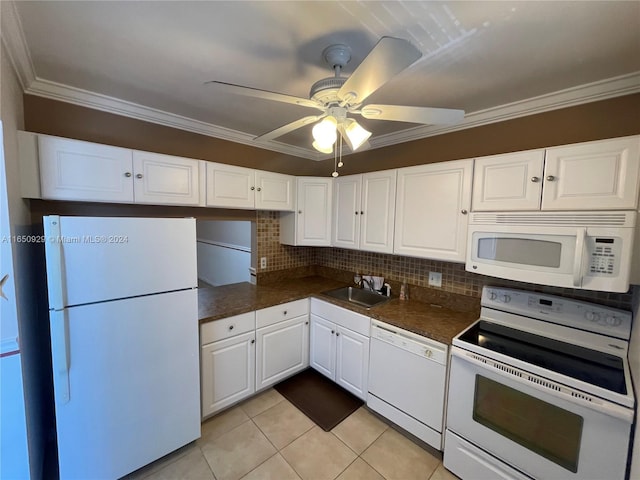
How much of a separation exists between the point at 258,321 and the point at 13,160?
174 centimetres

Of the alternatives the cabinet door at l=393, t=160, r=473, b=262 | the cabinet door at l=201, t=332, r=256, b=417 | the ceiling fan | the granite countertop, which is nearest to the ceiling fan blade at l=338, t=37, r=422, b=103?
the ceiling fan

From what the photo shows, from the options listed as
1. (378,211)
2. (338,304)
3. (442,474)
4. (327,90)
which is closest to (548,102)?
(378,211)

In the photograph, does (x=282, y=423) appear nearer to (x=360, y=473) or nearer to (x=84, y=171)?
(x=360, y=473)

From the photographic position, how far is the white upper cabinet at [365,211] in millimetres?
2256

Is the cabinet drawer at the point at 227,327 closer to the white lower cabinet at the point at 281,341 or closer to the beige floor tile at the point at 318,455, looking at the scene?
the white lower cabinet at the point at 281,341

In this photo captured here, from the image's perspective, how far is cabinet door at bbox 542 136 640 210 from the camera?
1.27 meters

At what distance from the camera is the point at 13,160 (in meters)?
1.28

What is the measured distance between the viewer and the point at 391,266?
258cm

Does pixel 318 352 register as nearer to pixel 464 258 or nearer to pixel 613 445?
pixel 464 258

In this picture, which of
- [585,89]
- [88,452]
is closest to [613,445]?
[585,89]

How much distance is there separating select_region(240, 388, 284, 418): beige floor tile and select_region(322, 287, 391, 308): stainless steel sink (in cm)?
102

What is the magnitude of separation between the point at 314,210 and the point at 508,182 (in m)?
1.67

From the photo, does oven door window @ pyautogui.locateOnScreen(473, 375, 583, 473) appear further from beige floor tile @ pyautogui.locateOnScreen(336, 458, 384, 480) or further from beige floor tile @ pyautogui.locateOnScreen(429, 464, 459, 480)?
beige floor tile @ pyautogui.locateOnScreen(336, 458, 384, 480)

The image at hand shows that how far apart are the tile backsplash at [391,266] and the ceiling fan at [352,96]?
1333mm
